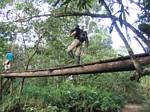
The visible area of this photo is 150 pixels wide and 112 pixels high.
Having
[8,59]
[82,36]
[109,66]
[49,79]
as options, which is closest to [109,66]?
[109,66]

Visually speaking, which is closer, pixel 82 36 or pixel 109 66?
pixel 109 66

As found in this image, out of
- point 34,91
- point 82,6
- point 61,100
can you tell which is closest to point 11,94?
point 34,91

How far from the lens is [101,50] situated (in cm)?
1395

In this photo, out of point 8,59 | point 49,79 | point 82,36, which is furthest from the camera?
point 49,79

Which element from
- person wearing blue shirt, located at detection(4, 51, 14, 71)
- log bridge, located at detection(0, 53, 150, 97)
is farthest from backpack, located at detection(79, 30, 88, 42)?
person wearing blue shirt, located at detection(4, 51, 14, 71)

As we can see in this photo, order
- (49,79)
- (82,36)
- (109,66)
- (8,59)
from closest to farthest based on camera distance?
(109,66) < (82,36) < (8,59) < (49,79)

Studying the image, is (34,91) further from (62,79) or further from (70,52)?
(70,52)

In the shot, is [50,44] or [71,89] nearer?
[71,89]

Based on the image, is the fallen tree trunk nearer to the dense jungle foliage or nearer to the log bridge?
the log bridge

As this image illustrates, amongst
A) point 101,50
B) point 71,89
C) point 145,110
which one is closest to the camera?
point 145,110

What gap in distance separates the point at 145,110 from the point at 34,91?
806cm

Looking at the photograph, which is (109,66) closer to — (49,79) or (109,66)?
(109,66)

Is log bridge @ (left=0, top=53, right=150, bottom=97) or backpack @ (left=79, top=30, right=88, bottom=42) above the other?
backpack @ (left=79, top=30, right=88, bottom=42)

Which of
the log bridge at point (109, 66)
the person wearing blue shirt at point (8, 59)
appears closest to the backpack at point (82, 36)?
the log bridge at point (109, 66)
